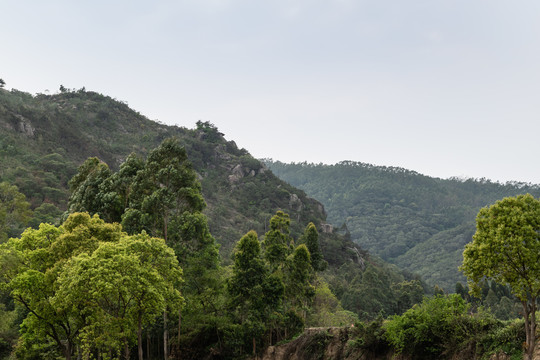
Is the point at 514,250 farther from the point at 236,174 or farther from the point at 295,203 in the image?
the point at 236,174

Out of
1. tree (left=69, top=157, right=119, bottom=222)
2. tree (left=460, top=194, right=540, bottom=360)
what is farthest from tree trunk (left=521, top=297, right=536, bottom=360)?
tree (left=69, top=157, right=119, bottom=222)

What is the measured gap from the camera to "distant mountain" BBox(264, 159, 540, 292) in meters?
130

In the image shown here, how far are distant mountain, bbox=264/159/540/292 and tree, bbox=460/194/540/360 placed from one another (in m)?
103

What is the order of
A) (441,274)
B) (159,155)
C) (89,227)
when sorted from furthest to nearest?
(441,274) → (159,155) → (89,227)

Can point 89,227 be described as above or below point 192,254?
above

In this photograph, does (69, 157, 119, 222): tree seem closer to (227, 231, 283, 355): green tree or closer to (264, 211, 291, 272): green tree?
(227, 231, 283, 355): green tree

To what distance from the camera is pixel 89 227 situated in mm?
19328

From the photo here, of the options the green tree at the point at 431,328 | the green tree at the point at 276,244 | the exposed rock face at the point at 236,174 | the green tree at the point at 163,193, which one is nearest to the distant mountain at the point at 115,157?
the exposed rock face at the point at 236,174

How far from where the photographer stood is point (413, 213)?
169 metres

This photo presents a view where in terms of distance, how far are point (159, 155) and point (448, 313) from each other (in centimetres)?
1767

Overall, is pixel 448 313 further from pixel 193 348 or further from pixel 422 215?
pixel 422 215

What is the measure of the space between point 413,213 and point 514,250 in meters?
165

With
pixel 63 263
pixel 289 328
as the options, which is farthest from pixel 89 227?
pixel 289 328

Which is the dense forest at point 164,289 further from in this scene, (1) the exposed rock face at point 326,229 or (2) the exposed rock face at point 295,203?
(2) the exposed rock face at point 295,203
